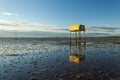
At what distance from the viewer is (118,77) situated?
38.1ft

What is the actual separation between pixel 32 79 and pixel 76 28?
135ft

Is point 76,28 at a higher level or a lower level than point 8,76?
higher

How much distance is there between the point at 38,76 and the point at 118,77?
5.29 metres

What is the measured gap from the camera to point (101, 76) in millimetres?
11906

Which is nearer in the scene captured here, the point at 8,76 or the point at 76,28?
the point at 8,76

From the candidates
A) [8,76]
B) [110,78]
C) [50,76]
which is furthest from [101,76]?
[8,76]

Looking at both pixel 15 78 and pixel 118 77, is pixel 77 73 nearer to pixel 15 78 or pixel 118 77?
pixel 118 77

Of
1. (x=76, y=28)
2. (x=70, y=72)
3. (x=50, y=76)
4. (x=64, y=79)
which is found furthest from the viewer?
(x=76, y=28)

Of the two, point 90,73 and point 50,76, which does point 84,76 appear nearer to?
point 90,73

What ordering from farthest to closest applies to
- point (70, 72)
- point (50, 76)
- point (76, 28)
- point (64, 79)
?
point (76, 28) < point (70, 72) < point (50, 76) < point (64, 79)

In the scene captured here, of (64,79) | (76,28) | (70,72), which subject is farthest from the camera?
(76,28)

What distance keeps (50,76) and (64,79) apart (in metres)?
1.22

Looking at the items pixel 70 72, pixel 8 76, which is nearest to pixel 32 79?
pixel 8 76

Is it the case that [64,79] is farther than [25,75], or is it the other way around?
[25,75]
